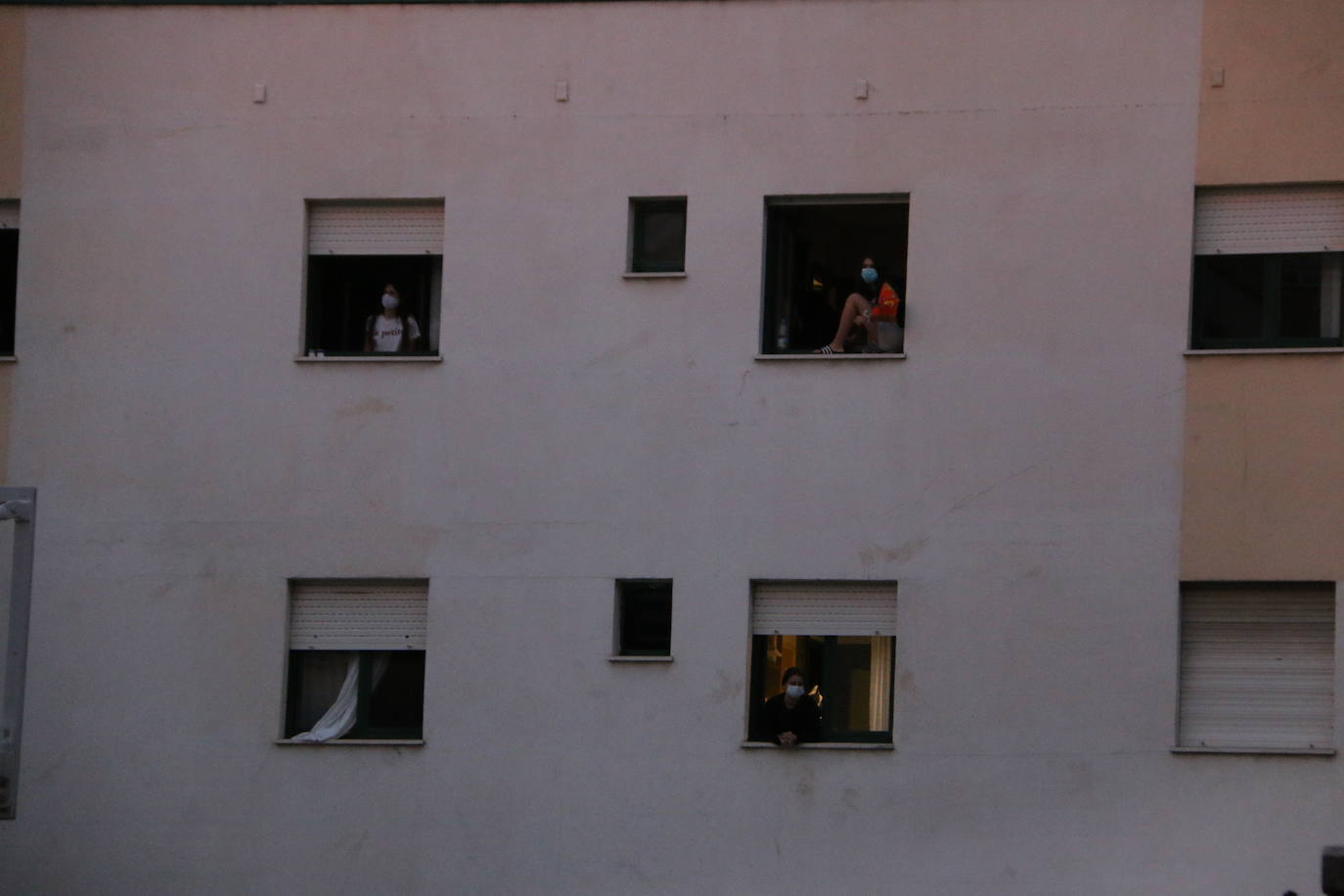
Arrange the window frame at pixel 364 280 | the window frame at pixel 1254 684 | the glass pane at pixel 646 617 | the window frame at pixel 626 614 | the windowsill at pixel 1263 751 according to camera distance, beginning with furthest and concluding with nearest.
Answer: the window frame at pixel 364 280 → the glass pane at pixel 646 617 → the window frame at pixel 626 614 → the window frame at pixel 1254 684 → the windowsill at pixel 1263 751

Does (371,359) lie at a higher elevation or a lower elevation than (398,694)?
higher

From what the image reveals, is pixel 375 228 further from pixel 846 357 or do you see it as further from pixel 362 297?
pixel 846 357

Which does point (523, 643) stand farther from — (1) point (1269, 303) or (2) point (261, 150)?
(1) point (1269, 303)

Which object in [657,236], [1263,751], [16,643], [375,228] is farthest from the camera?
[375,228]

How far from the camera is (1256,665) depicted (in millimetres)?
21000

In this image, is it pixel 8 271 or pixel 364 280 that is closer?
pixel 364 280

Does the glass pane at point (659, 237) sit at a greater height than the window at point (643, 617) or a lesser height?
greater

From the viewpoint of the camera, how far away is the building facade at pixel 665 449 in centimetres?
2098

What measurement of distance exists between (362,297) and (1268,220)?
850 centimetres

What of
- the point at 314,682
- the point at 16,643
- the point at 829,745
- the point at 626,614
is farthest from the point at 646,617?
the point at 16,643

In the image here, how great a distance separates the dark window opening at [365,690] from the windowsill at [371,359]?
107 inches

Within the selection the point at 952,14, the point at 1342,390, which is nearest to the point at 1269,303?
the point at 1342,390

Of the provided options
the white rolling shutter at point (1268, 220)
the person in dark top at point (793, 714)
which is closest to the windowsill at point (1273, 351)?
the white rolling shutter at point (1268, 220)

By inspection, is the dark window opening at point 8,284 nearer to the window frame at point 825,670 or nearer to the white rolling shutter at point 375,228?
the white rolling shutter at point 375,228
